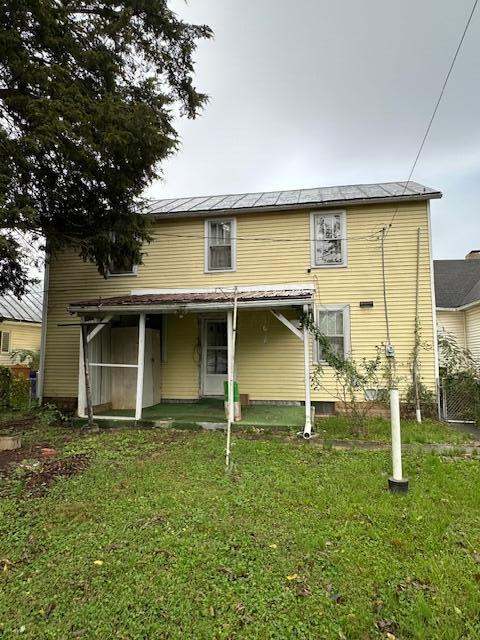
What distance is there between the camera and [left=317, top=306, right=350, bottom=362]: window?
372 inches

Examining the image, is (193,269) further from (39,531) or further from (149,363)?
(39,531)

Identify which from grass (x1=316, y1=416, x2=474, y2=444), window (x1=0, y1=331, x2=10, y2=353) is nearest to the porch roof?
grass (x1=316, y1=416, x2=474, y2=444)

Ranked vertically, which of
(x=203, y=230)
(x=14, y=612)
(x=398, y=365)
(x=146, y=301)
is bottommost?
(x=14, y=612)

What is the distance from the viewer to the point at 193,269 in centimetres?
1032

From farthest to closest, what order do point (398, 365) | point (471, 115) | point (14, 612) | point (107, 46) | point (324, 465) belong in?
point (398, 365), point (107, 46), point (471, 115), point (324, 465), point (14, 612)

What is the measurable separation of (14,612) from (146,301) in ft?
20.4

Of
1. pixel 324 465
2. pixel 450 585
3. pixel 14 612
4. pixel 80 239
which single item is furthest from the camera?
pixel 80 239

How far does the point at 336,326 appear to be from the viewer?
9555 mm

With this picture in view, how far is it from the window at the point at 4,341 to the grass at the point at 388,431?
665 inches

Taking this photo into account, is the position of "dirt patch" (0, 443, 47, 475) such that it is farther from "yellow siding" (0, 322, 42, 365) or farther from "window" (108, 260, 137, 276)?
"yellow siding" (0, 322, 42, 365)

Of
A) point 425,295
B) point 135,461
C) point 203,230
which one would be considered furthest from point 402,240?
point 135,461

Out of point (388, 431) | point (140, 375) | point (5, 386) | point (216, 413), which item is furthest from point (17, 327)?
point (388, 431)

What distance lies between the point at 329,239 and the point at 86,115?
20.5 feet

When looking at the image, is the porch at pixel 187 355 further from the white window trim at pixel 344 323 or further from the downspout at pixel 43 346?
the downspout at pixel 43 346
